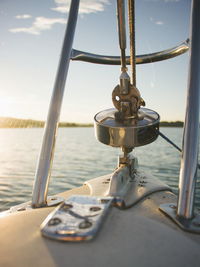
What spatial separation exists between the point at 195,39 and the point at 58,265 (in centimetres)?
77

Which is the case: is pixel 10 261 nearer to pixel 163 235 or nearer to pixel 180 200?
pixel 163 235

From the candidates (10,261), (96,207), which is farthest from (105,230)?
(10,261)

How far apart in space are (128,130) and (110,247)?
0.58 m

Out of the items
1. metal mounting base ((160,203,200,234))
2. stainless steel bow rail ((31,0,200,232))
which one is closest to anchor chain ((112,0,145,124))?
stainless steel bow rail ((31,0,200,232))

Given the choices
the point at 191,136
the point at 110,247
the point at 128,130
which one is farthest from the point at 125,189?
the point at 110,247

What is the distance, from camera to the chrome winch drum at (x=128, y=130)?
1.01 m

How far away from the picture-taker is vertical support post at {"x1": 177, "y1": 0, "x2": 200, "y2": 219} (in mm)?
682

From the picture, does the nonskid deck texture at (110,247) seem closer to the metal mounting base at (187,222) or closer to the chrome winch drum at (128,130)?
the metal mounting base at (187,222)

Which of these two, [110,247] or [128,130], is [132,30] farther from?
[110,247]

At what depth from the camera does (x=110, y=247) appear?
1.60 ft

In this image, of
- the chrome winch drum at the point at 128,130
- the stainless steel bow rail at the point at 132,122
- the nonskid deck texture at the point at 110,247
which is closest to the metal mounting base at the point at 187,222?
the stainless steel bow rail at the point at 132,122

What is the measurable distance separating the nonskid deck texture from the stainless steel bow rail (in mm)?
165

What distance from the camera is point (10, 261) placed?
0.47m

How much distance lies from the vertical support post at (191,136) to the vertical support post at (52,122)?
46cm
